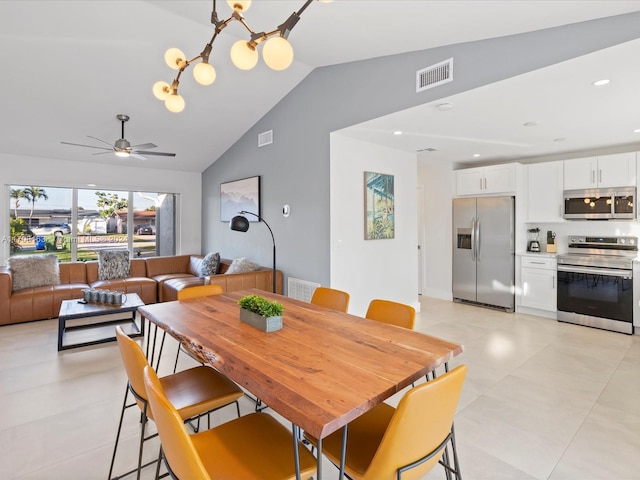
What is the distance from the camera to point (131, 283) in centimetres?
541

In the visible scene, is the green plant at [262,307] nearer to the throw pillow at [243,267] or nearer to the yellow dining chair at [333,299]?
the yellow dining chair at [333,299]

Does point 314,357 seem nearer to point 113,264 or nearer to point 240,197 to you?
point 240,197

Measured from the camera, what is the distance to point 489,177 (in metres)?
5.46

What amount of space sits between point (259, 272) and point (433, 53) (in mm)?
3420

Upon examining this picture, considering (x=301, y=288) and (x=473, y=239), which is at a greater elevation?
(x=473, y=239)

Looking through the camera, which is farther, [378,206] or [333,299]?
[378,206]

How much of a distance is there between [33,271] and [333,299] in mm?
4873

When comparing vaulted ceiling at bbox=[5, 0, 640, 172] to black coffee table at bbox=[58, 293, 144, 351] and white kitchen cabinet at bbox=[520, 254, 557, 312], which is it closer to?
white kitchen cabinet at bbox=[520, 254, 557, 312]

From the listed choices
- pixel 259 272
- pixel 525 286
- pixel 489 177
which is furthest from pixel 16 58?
pixel 525 286

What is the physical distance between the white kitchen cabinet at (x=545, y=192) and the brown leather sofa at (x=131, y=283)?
401 cm

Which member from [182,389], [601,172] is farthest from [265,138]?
[601,172]

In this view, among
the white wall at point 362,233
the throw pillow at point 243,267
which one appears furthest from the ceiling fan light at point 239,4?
the throw pillow at point 243,267

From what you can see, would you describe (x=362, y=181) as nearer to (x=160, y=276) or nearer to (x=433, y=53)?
(x=433, y=53)

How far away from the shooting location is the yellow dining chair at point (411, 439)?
108 centimetres
